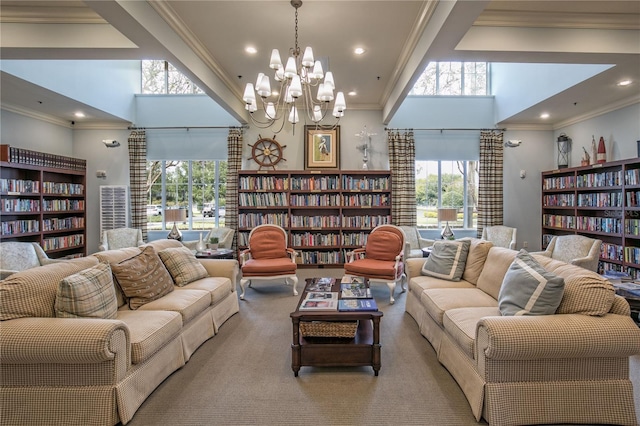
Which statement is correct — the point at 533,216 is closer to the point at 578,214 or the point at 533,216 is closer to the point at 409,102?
the point at 578,214

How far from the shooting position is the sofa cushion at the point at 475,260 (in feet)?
10.8

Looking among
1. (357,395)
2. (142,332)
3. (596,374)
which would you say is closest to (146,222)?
(142,332)

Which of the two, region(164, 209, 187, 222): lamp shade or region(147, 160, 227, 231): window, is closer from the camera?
region(164, 209, 187, 222): lamp shade

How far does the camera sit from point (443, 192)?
671 cm

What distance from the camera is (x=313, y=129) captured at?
20.6ft

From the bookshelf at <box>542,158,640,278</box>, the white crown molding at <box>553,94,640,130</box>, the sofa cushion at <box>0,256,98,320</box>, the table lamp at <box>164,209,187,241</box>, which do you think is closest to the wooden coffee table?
the sofa cushion at <box>0,256,98,320</box>

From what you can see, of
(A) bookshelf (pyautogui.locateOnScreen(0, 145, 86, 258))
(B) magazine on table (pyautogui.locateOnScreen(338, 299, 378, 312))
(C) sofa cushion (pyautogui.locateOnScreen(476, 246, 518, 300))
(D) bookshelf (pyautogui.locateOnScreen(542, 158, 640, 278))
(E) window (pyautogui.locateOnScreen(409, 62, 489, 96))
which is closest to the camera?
(B) magazine on table (pyautogui.locateOnScreen(338, 299, 378, 312))

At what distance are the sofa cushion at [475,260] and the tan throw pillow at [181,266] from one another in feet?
9.30

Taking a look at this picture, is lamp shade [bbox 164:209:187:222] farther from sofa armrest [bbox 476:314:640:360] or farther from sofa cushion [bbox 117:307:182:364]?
sofa armrest [bbox 476:314:640:360]

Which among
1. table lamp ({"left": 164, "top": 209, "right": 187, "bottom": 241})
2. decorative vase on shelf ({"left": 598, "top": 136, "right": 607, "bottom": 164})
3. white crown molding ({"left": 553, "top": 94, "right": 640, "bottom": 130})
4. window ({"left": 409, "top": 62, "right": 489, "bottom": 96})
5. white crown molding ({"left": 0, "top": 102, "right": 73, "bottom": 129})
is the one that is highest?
window ({"left": 409, "top": 62, "right": 489, "bottom": 96})

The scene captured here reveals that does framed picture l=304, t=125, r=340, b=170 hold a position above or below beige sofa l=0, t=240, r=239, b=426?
above

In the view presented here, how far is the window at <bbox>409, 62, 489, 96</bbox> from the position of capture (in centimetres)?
662

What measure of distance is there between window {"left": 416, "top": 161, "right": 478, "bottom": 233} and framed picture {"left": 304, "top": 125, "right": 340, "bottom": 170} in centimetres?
183

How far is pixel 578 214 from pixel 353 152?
4.15m
